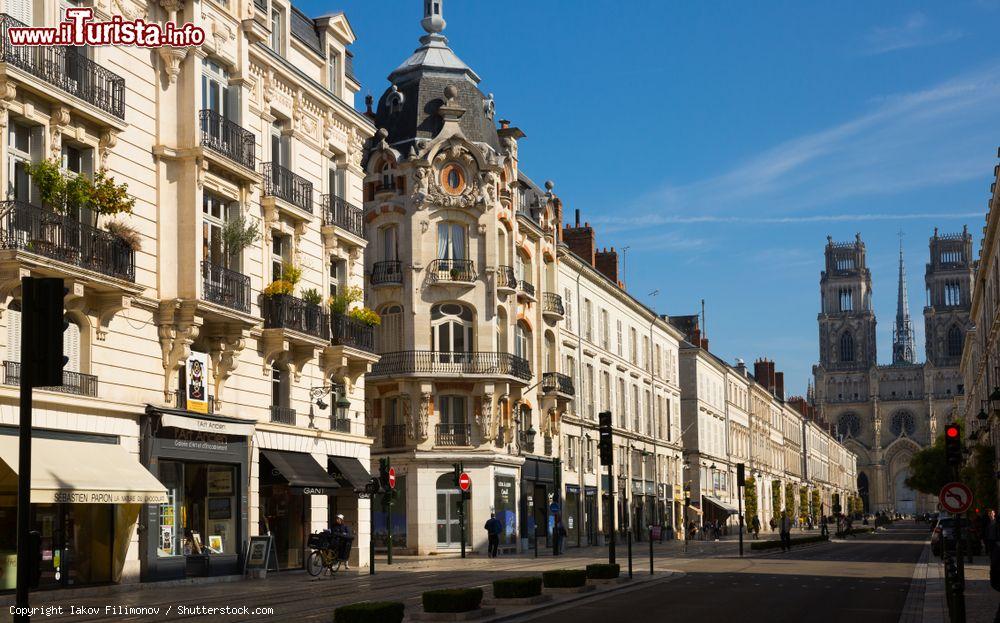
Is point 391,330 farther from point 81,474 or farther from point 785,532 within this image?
point 81,474

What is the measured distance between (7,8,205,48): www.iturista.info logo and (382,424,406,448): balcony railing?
2558 centimetres

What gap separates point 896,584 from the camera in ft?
100

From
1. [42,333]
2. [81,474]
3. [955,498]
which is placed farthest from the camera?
[81,474]

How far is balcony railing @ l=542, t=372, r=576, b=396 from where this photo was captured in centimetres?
5919

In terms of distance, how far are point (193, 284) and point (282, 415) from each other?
6808 mm

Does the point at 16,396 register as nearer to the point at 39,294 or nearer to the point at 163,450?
the point at 163,450

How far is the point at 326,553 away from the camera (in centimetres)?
3388

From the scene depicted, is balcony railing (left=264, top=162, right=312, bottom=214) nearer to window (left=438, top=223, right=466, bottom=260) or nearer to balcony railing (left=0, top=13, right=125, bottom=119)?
balcony railing (left=0, top=13, right=125, bottom=119)

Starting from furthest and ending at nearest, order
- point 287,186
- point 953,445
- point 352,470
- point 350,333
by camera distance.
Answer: point 352,470 < point 350,333 < point 287,186 < point 953,445

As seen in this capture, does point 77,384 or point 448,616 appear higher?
point 77,384

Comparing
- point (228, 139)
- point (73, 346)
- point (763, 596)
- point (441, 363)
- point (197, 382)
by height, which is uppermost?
point (228, 139)

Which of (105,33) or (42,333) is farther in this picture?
(105,33)

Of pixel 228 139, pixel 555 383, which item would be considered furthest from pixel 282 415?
pixel 555 383

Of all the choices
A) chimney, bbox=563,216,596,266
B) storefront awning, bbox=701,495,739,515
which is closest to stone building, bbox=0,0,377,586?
chimney, bbox=563,216,596,266
